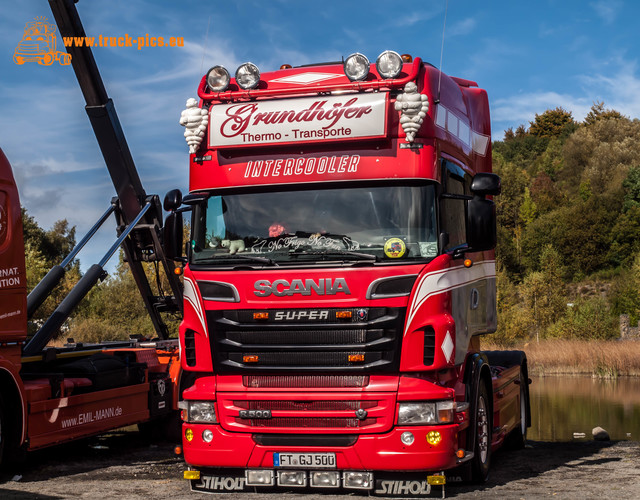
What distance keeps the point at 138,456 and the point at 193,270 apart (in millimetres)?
4514

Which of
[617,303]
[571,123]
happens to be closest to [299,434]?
[617,303]

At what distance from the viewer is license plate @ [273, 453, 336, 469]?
8.17 m

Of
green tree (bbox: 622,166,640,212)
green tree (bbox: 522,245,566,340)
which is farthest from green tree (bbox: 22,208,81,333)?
green tree (bbox: 622,166,640,212)

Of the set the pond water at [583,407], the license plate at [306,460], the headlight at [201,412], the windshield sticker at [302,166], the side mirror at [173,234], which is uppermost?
the windshield sticker at [302,166]

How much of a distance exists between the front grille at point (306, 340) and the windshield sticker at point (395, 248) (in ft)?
1.67

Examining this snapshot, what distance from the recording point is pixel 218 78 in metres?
9.21

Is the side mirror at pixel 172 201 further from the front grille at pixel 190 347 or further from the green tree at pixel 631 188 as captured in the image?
the green tree at pixel 631 188

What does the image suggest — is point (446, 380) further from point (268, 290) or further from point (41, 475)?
point (41, 475)

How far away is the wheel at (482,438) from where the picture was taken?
908cm

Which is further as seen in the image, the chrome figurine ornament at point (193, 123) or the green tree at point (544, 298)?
the green tree at point (544, 298)

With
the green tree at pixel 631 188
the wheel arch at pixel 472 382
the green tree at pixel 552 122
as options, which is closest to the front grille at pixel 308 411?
the wheel arch at pixel 472 382

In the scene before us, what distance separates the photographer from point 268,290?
8.31 m

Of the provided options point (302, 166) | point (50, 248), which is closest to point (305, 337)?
point (302, 166)

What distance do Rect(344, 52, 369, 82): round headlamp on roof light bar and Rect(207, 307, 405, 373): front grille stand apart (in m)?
2.38
